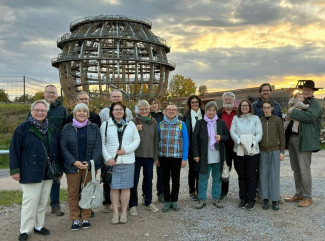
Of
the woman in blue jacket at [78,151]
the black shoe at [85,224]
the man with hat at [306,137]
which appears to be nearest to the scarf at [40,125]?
the woman in blue jacket at [78,151]

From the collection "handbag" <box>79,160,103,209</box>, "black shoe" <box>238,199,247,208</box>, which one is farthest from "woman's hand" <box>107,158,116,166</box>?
"black shoe" <box>238,199,247,208</box>

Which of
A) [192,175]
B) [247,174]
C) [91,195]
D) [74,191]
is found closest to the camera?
[91,195]

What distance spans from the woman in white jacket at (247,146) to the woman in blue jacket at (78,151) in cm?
239

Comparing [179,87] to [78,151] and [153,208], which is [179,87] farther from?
[78,151]


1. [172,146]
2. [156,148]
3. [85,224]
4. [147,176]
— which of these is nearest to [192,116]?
[172,146]

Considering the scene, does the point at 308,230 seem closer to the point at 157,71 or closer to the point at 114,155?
the point at 114,155

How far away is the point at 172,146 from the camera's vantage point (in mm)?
5027

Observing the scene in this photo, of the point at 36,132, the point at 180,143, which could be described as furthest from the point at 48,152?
the point at 180,143

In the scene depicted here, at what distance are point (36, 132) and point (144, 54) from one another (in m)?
35.0

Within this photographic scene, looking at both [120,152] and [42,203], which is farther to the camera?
[120,152]

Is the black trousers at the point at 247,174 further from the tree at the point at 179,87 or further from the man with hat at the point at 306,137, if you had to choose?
the tree at the point at 179,87

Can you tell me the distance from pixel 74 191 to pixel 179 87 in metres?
45.5

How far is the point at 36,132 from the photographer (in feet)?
13.2

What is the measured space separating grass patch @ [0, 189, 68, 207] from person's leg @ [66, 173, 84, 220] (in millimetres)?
1788
